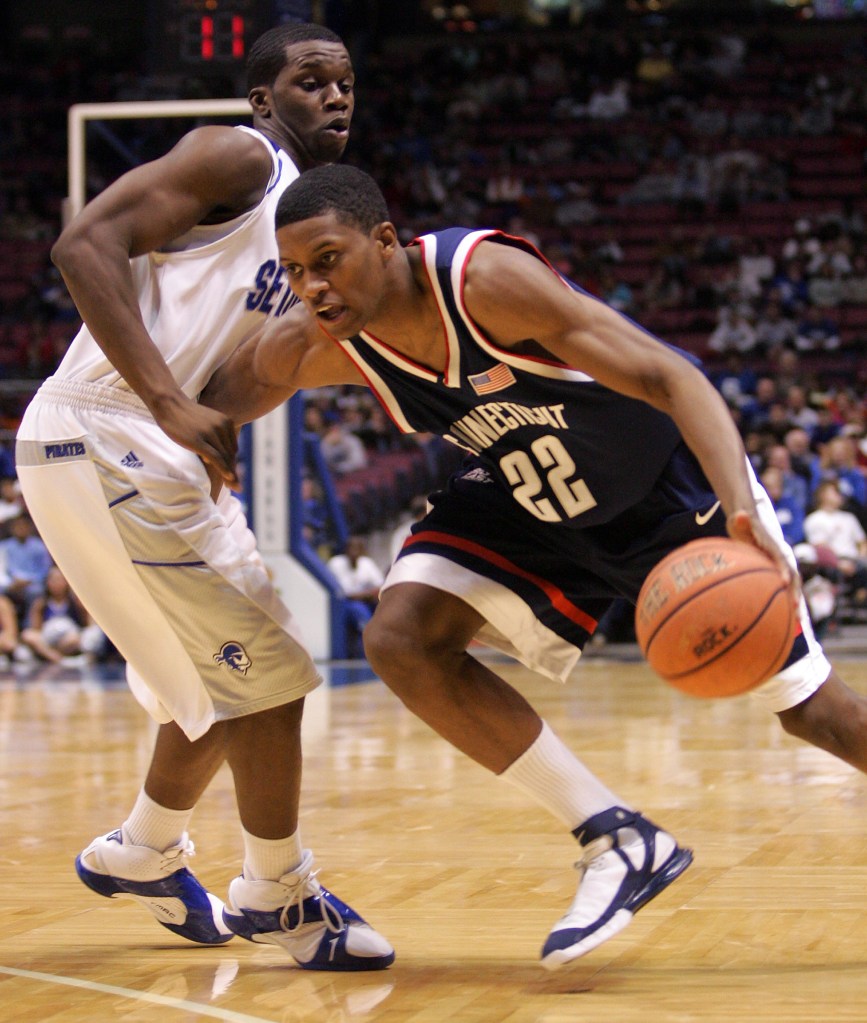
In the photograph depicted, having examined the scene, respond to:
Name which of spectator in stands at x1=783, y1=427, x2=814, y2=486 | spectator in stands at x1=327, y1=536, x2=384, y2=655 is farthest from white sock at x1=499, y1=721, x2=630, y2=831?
spectator in stands at x1=783, y1=427, x2=814, y2=486

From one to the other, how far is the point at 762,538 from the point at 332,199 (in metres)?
0.92

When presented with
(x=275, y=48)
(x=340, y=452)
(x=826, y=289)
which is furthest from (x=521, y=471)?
(x=826, y=289)

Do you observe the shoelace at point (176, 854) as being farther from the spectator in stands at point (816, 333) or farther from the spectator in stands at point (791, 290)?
the spectator in stands at point (791, 290)

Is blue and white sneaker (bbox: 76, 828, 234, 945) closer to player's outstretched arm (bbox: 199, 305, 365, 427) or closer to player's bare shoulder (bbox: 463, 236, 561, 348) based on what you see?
player's outstretched arm (bbox: 199, 305, 365, 427)

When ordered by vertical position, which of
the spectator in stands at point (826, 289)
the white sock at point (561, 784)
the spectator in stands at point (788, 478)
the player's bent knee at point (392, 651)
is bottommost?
the spectator in stands at point (788, 478)

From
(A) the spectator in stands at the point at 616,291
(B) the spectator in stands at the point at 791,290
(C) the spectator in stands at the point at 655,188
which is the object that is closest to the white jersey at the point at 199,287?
(A) the spectator in stands at the point at 616,291

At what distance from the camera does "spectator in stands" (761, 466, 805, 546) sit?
33.9ft

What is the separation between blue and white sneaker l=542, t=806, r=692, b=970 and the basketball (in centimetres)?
39

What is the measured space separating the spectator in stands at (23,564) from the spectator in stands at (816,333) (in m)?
Answer: 7.86

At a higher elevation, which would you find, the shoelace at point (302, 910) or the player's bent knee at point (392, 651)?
the player's bent knee at point (392, 651)

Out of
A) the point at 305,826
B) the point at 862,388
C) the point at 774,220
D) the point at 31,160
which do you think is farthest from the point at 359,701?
the point at 31,160

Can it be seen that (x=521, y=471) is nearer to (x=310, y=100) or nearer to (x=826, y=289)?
(x=310, y=100)

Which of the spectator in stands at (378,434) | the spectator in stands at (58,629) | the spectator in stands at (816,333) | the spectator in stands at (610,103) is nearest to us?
the spectator in stands at (58,629)

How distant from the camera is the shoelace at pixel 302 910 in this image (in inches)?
108
